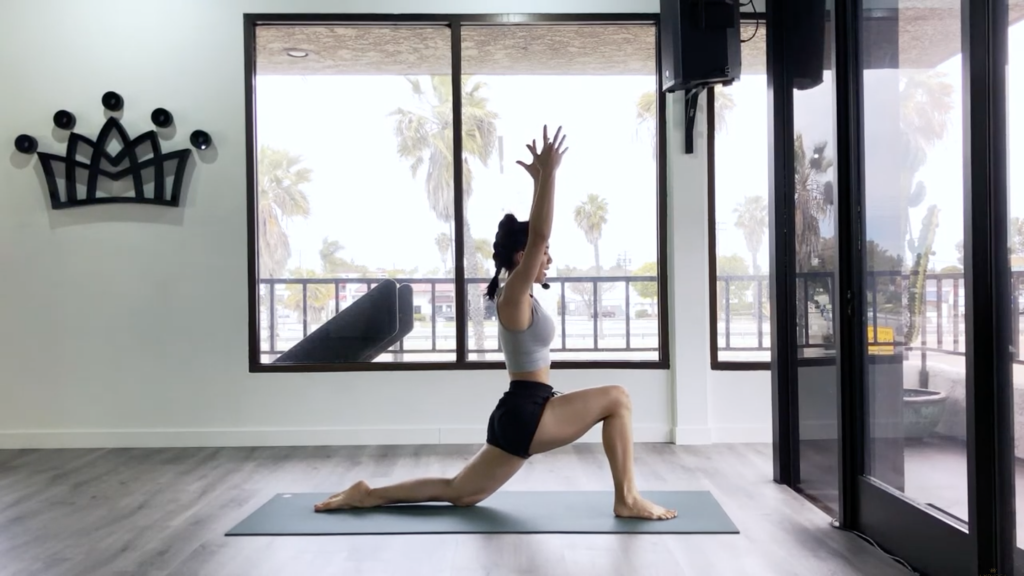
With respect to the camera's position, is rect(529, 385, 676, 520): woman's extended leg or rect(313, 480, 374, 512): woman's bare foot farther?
rect(313, 480, 374, 512): woman's bare foot

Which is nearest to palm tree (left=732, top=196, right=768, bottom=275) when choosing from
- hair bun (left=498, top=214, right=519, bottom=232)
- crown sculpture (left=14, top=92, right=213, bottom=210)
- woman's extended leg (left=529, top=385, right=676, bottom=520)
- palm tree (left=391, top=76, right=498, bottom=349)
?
palm tree (left=391, top=76, right=498, bottom=349)

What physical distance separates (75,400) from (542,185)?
339cm

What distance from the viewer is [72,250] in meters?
4.39

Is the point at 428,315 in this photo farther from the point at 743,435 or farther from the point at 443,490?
the point at 743,435

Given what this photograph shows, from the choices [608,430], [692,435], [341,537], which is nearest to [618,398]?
[608,430]

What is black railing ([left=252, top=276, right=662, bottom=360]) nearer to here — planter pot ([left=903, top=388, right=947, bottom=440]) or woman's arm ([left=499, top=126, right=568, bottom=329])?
woman's arm ([left=499, top=126, right=568, bottom=329])

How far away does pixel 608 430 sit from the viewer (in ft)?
9.14

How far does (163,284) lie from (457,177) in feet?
6.07

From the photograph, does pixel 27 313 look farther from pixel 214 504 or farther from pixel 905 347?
pixel 905 347

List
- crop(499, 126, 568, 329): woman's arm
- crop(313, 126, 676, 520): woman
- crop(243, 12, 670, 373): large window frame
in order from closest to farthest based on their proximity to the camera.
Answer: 1. crop(499, 126, 568, 329): woman's arm
2. crop(313, 126, 676, 520): woman
3. crop(243, 12, 670, 373): large window frame

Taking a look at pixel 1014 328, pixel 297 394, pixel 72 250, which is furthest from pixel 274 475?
pixel 1014 328

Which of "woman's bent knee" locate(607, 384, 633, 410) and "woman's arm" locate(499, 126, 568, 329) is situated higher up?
"woman's arm" locate(499, 126, 568, 329)

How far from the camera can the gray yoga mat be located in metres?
2.71

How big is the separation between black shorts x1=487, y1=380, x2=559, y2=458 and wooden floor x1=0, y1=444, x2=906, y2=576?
33 cm
